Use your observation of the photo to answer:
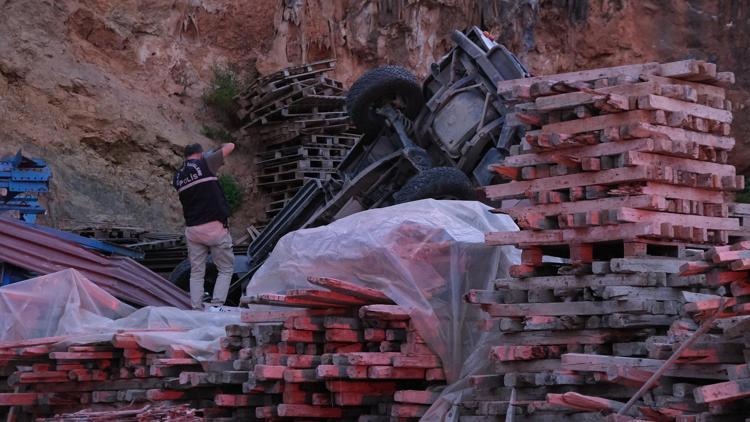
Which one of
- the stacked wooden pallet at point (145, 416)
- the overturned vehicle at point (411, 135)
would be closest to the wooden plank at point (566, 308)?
the stacked wooden pallet at point (145, 416)

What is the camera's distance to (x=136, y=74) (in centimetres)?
2202

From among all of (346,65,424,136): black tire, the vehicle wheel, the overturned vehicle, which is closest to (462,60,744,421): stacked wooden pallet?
the vehicle wheel

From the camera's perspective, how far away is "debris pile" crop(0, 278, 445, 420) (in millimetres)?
9461

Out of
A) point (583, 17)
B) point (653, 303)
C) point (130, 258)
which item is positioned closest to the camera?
point (653, 303)

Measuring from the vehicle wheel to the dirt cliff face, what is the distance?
7.86 m

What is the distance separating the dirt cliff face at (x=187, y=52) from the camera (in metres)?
20.4

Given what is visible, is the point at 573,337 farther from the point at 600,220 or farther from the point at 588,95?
the point at 588,95

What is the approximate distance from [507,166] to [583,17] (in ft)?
54.0

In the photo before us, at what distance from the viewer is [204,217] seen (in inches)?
510

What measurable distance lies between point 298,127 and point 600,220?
11372 millimetres

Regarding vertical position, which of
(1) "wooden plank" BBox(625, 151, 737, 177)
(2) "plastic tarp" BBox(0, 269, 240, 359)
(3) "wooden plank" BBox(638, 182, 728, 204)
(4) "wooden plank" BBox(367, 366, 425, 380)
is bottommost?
(4) "wooden plank" BBox(367, 366, 425, 380)

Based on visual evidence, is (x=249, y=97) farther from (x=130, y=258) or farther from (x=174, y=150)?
(x=130, y=258)

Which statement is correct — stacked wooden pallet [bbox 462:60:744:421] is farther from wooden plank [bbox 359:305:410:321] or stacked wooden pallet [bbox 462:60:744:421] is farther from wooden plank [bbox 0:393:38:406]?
wooden plank [bbox 0:393:38:406]

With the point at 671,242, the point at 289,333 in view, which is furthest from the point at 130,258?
the point at 671,242
